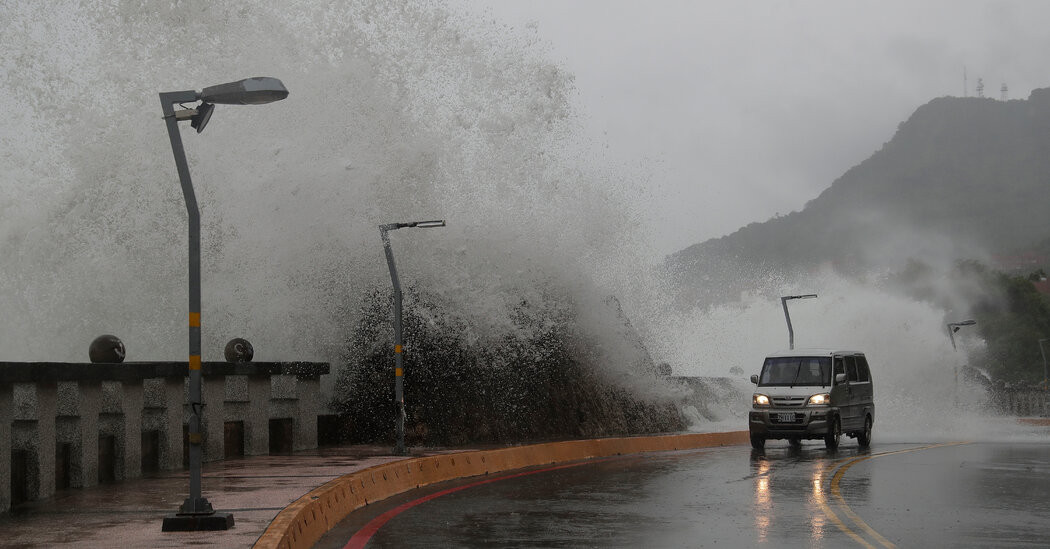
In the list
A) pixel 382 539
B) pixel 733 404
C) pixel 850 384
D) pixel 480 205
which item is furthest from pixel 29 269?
pixel 733 404

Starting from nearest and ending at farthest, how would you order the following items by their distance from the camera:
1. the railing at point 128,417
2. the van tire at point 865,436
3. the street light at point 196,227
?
the street light at point 196,227, the railing at point 128,417, the van tire at point 865,436

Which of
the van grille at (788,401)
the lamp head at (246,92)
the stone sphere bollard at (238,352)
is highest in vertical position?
the lamp head at (246,92)

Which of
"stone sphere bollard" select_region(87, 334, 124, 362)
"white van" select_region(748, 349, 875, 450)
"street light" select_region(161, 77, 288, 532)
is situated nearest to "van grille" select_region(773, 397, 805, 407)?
"white van" select_region(748, 349, 875, 450)

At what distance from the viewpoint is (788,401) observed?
25.2 m

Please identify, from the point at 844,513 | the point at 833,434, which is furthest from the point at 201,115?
the point at 833,434

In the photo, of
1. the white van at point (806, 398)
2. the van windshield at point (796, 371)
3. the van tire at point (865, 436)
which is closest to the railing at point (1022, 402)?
the van tire at point (865, 436)

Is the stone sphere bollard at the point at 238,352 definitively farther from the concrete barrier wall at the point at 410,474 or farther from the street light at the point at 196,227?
the street light at the point at 196,227

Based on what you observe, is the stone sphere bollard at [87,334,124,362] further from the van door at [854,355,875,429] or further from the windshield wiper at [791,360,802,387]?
the van door at [854,355,875,429]

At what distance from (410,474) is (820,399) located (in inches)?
437

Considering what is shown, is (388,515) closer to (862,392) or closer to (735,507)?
(735,507)

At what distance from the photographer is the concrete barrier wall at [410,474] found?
35.6 ft

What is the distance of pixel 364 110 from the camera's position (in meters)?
30.1

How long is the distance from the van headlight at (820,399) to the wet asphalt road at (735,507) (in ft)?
9.75

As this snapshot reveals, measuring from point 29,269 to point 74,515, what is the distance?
2391 cm
